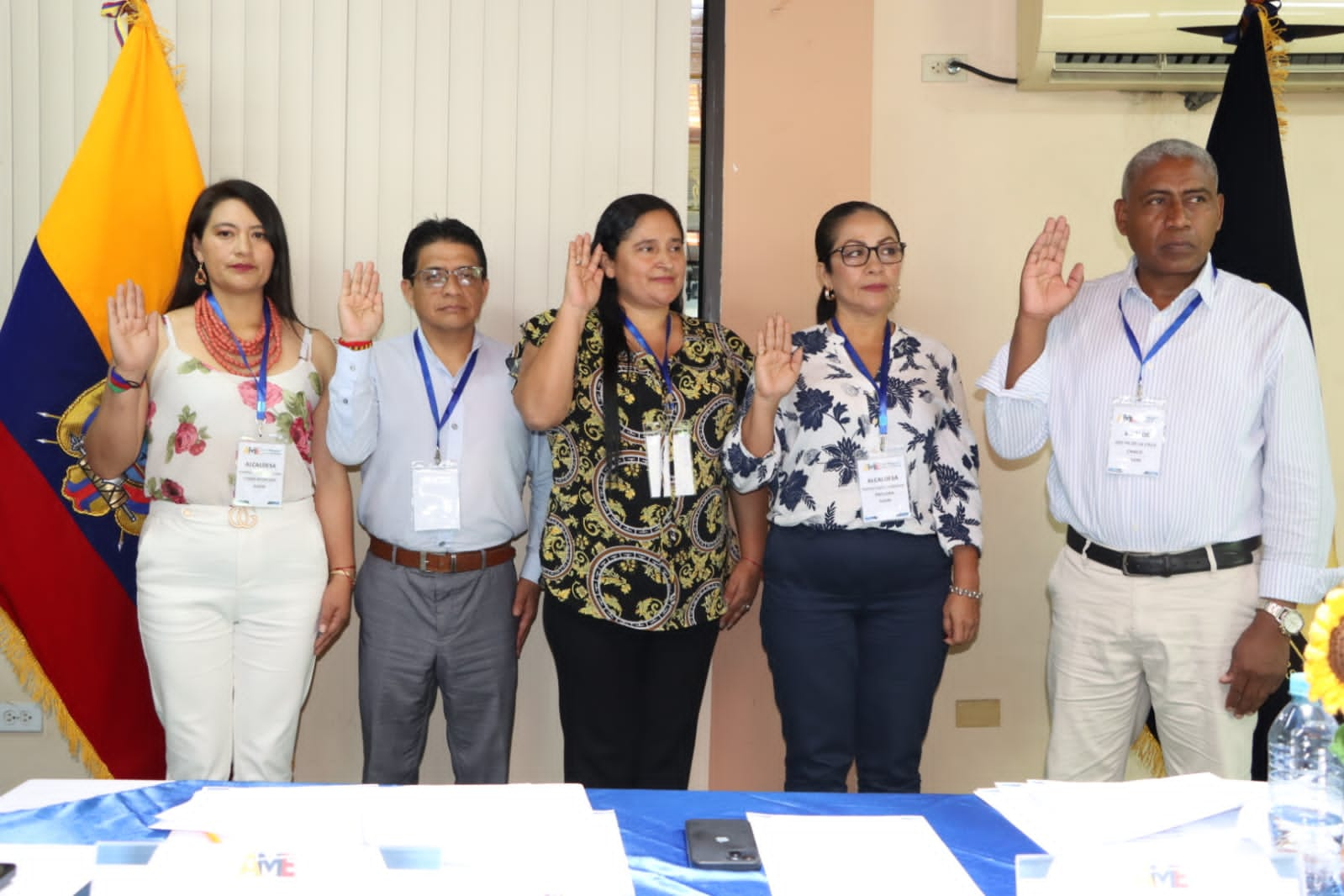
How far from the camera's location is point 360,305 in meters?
2.77

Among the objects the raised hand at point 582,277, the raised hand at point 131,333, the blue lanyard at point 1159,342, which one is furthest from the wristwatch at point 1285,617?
the raised hand at point 131,333

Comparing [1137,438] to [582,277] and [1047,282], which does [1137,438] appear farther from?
[582,277]

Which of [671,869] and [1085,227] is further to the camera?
[1085,227]

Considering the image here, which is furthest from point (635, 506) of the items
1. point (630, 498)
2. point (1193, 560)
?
point (1193, 560)

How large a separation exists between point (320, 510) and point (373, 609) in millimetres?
287

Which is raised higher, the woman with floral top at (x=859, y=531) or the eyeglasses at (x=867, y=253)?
the eyeglasses at (x=867, y=253)

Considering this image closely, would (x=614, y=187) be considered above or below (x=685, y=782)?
above

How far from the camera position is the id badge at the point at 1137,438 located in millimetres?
2529

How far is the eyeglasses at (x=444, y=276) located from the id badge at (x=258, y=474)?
1.86 feet

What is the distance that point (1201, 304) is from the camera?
2.60m

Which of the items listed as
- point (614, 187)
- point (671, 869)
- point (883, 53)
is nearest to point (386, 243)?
point (614, 187)

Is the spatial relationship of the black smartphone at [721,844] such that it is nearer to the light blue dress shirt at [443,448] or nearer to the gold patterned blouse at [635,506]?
the gold patterned blouse at [635,506]

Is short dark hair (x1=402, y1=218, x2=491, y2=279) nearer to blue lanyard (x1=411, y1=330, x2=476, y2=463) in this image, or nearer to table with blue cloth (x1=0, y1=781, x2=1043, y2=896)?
blue lanyard (x1=411, y1=330, x2=476, y2=463)

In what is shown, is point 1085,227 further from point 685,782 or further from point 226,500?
point 226,500
